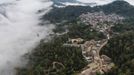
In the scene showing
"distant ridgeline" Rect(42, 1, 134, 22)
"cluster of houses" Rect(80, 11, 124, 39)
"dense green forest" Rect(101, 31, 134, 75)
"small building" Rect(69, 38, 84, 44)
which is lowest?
"distant ridgeline" Rect(42, 1, 134, 22)

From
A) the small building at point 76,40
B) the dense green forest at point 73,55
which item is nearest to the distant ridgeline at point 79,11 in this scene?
the dense green forest at point 73,55

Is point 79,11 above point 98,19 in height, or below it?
below

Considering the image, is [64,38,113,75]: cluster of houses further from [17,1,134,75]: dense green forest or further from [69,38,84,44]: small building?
[17,1,134,75]: dense green forest

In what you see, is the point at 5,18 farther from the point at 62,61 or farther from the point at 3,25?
the point at 62,61

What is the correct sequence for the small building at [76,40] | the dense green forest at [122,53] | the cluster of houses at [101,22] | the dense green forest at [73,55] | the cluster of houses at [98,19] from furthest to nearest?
the cluster of houses at [98,19]
the cluster of houses at [101,22]
the small building at [76,40]
the dense green forest at [73,55]
the dense green forest at [122,53]

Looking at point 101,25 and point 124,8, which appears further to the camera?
point 124,8

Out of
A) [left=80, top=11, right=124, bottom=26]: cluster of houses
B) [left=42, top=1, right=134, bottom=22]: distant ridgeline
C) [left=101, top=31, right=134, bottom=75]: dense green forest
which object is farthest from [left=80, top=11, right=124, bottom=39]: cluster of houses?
[left=101, top=31, right=134, bottom=75]: dense green forest

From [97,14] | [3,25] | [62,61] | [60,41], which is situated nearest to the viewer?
[62,61]

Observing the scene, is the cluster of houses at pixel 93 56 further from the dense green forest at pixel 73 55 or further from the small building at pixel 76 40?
the dense green forest at pixel 73 55

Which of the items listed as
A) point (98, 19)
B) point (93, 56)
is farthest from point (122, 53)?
point (98, 19)

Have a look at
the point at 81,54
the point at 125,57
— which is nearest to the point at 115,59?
the point at 125,57

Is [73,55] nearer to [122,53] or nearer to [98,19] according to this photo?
[122,53]
